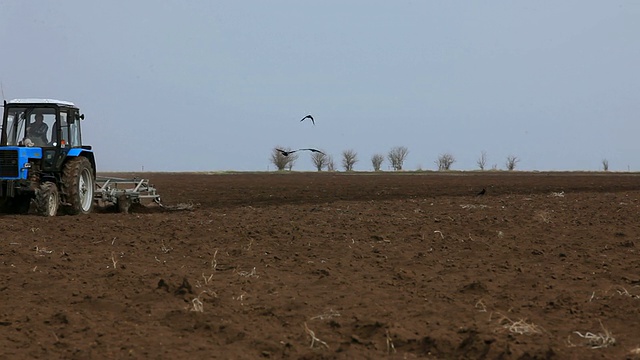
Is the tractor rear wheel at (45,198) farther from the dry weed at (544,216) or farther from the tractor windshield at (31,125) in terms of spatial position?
the dry weed at (544,216)

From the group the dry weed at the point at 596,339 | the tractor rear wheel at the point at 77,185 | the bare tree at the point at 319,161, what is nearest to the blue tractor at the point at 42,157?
the tractor rear wheel at the point at 77,185

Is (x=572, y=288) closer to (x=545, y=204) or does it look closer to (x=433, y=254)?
(x=433, y=254)

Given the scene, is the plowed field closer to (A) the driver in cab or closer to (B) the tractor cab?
(B) the tractor cab

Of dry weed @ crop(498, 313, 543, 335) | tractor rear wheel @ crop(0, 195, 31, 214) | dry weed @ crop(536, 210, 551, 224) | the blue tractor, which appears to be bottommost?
dry weed @ crop(498, 313, 543, 335)

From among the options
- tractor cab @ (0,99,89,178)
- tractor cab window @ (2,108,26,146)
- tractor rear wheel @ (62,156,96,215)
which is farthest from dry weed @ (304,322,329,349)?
tractor cab window @ (2,108,26,146)

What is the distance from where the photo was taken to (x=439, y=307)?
718cm

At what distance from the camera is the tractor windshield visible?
15.7 m

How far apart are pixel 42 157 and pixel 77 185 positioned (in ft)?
2.81

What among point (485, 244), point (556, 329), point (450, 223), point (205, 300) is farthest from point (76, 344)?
point (450, 223)

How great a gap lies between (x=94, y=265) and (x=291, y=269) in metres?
2.35

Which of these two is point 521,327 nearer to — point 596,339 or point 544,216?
point 596,339

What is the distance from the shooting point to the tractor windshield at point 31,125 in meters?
15.7

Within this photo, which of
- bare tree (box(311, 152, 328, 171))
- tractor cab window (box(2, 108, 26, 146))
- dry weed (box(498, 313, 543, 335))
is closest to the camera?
dry weed (box(498, 313, 543, 335))

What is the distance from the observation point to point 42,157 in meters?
15.4
